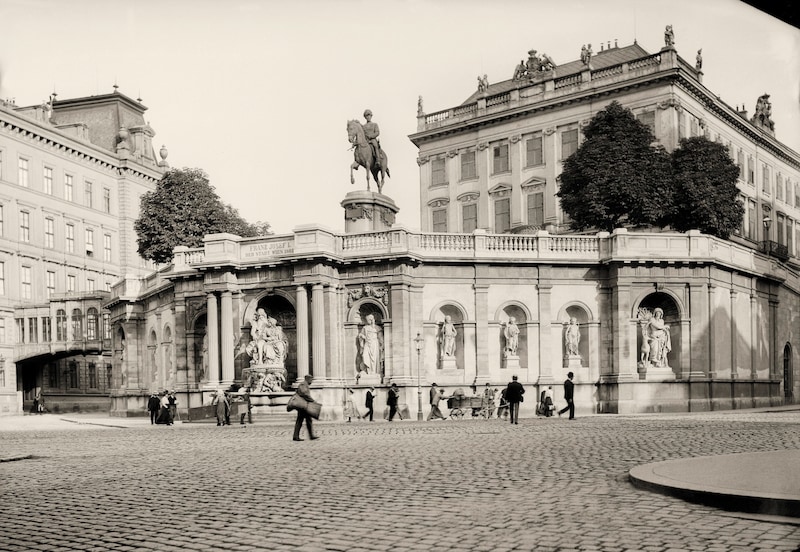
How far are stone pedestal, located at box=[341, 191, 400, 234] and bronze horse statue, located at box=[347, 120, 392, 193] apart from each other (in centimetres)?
112

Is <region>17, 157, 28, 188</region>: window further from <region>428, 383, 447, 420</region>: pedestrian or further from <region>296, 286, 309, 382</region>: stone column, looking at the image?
<region>428, 383, 447, 420</region>: pedestrian

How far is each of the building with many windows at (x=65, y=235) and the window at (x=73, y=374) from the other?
0.26 ft

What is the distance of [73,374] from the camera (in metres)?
73.7

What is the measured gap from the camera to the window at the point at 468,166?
239 feet

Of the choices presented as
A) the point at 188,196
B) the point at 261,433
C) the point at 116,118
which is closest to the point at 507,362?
the point at 261,433

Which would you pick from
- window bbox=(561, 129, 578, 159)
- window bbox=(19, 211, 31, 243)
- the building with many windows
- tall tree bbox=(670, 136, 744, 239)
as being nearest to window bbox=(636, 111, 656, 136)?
window bbox=(561, 129, 578, 159)

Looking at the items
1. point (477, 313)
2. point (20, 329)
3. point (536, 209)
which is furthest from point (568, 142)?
point (20, 329)

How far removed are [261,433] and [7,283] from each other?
47.9 metres

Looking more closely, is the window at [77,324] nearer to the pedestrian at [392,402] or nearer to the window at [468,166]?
the window at [468,166]

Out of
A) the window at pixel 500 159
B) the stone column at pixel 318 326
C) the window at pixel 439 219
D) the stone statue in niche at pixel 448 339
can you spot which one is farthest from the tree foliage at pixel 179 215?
the stone statue in niche at pixel 448 339

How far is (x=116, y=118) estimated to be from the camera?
8075 cm

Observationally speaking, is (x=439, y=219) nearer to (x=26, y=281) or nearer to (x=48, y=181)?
(x=48, y=181)

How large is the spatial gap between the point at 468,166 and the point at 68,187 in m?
32.3

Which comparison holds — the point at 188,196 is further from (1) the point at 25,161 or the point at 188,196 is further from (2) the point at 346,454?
(2) the point at 346,454
